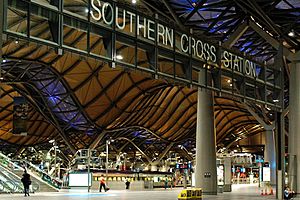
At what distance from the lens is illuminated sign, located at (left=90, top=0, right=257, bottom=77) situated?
23078 millimetres

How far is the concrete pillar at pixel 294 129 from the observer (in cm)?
4019

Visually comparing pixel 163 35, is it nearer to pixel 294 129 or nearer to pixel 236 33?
pixel 236 33

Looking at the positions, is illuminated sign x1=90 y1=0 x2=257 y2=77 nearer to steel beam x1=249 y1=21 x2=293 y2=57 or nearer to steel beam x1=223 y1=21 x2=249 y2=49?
steel beam x1=249 y1=21 x2=293 y2=57

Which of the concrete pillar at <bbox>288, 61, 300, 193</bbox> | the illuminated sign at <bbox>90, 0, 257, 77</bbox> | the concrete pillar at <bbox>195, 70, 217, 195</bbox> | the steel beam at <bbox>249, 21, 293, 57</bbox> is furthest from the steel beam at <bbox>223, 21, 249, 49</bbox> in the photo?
the illuminated sign at <bbox>90, 0, 257, 77</bbox>

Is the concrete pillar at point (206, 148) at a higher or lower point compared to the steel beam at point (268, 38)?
lower

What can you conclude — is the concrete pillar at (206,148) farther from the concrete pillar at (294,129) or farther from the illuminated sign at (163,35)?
the illuminated sign at (163,35)

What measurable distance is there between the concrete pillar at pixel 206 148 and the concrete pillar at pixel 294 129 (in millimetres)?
5976

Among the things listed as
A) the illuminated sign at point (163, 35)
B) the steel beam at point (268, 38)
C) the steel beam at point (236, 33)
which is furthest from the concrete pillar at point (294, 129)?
the illuminated sign at point (163, 35)

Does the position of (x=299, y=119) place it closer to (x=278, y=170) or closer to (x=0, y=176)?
(x=278, y=170)

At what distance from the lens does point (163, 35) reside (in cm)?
2706

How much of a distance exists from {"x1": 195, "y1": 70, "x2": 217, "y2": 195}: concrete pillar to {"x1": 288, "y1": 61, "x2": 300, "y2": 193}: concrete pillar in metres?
5.98

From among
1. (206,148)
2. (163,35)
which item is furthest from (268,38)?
(163,35)

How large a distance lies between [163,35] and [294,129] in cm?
1916

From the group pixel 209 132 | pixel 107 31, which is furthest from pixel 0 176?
pixel 107 31
